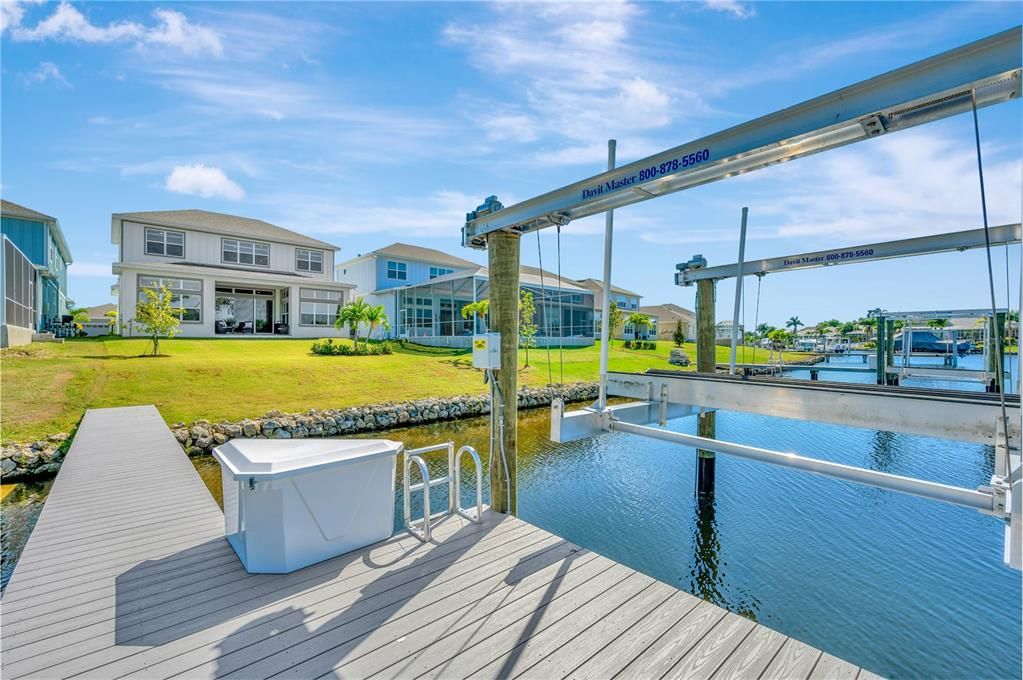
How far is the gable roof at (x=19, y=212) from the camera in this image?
22.6 meters

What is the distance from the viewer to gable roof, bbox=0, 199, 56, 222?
2259cm

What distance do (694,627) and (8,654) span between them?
416 cm

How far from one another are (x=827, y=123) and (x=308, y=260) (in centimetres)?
3015

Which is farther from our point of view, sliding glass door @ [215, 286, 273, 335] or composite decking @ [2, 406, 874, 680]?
sliding glass door @ [215, 286, 273, 335]

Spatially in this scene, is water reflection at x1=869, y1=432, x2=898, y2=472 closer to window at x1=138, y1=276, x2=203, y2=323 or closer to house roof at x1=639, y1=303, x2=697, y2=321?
window at x1=138, y1=276, x2=203, y2=323

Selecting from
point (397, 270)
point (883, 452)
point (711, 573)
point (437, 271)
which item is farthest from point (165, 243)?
point (883, 452)

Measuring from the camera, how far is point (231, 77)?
680 centimetres

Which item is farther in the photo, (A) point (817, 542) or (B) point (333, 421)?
(B) point (333, 421)

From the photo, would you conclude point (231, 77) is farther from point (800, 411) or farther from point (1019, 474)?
point (1019, 474)

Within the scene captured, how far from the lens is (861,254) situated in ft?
23.0

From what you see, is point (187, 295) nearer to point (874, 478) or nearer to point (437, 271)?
point (437, 271)

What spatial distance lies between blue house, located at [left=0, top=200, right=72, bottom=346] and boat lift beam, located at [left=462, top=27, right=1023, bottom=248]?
67.4 feet

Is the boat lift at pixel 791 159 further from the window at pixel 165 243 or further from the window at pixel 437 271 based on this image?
the window at pixel 437 271

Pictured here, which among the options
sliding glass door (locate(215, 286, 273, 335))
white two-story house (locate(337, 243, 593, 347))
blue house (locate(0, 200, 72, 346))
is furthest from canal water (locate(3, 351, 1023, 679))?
sliding glass door (locate(215, 286, 273, 335))
